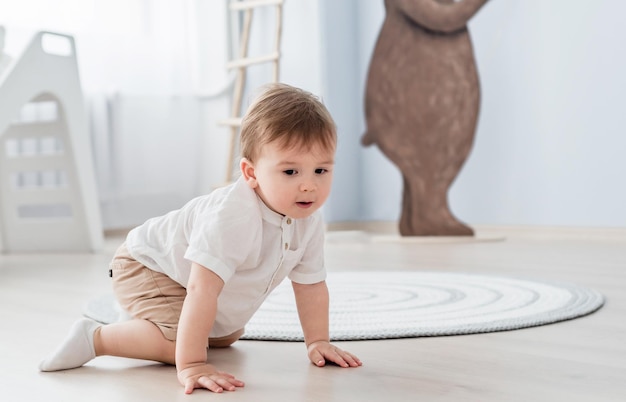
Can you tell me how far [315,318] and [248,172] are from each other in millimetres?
198

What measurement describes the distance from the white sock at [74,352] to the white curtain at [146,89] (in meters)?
2.19

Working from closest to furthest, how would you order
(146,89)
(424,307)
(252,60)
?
(424,307) → (252,60) → (146,89)

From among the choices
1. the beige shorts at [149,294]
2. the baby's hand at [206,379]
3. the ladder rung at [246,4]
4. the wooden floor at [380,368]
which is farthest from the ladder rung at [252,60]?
the baby's hand at [206,379]

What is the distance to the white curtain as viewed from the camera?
10.2 ft

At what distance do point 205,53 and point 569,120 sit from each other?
161cm

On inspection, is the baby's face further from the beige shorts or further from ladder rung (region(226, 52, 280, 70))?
ladder rung (region(226, 52, 280, 70))

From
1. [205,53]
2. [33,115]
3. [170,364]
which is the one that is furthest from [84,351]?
[205,53]

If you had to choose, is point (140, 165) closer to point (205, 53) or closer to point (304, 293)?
point (205, 53)

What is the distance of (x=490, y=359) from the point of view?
0.94 meters

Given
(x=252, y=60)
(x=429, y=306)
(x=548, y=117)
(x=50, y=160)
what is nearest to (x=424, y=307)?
(x=429, y=306)

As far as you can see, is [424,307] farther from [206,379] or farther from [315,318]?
[206,379]

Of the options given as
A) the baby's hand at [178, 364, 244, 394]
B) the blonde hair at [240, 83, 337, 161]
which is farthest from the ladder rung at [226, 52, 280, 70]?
the baby's hand at [178, 364, 244, 394]

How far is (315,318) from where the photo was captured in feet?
3.24

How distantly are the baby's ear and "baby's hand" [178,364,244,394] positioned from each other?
0.21m
